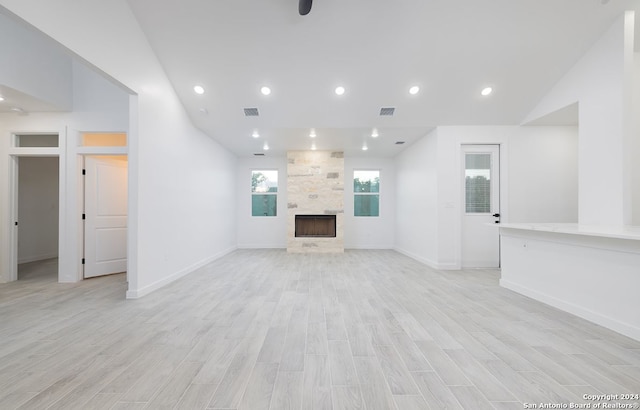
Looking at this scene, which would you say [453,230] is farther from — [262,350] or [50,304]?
[50,304]

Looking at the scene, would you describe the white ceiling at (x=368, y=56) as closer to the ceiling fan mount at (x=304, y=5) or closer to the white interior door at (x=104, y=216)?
the ceiling fan mount at (x=304, y=5)

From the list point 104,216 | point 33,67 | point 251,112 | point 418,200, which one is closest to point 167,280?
point 104,216

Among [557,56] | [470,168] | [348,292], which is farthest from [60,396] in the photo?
[557,56]

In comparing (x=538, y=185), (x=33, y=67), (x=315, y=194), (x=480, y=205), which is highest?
(x=33, y=67)

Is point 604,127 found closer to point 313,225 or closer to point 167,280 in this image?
point 313,225

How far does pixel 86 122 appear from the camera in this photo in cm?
431

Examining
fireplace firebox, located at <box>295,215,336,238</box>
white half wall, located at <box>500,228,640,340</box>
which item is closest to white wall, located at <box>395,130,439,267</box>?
white half wall, located at <box>500,228,640,340</box>

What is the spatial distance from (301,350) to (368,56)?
386 centimetres

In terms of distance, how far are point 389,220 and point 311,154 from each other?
296 centimetres

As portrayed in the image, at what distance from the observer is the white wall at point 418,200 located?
5.24 m

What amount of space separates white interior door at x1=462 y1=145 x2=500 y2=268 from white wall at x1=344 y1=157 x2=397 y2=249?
2.63 meters

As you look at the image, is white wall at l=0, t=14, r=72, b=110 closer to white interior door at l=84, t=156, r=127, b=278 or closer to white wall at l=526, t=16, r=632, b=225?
white interior door at l=84, t=156, r=127, b=278

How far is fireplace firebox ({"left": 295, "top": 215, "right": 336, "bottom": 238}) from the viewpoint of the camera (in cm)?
735

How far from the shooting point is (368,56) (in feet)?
12.8
